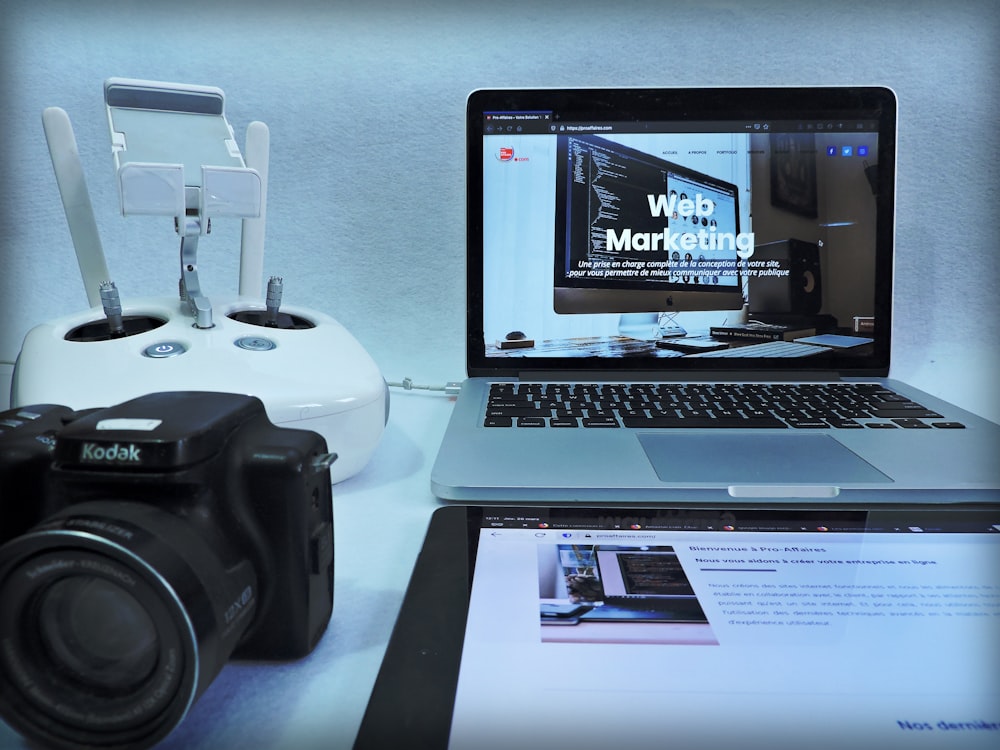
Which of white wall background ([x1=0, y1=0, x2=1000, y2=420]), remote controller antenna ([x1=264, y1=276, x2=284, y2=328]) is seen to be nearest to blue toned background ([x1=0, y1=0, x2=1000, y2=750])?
white wall background ([x1=0, y1=0, x2=1000, y2=420])

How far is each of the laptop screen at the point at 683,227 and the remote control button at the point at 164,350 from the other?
23cm

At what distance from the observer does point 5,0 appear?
0.17m

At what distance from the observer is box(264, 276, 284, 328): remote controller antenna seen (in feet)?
1.55

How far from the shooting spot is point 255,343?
1.41 feet

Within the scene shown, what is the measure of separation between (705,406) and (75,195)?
44cm

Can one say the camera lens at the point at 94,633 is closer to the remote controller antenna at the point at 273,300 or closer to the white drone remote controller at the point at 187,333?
the white drone remote controller at the point at 187,333

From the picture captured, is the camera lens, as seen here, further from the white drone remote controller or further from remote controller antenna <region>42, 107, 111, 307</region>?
remote controller antenna <region>42, 107, 111, 307</region>

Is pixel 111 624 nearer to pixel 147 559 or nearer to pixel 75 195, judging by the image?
pixel 147 559

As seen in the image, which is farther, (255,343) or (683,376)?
(683,376)

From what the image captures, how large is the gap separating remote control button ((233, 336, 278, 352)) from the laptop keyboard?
5.7 inches

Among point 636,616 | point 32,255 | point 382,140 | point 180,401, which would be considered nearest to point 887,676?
point 636,616

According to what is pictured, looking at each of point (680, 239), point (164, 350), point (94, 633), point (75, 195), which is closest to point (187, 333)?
point (164, 350)

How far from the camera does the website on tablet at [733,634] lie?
0.63 ft

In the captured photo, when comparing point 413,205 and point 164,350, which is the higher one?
point 413,205
